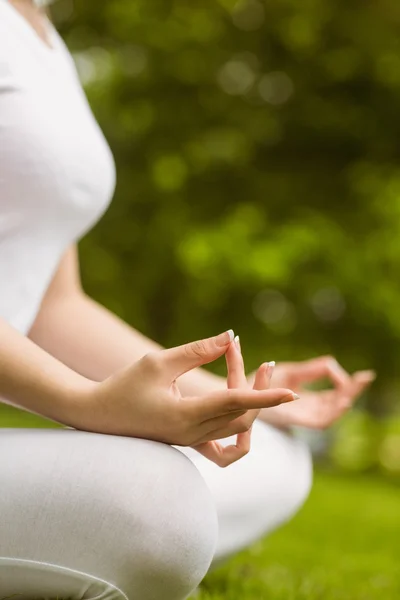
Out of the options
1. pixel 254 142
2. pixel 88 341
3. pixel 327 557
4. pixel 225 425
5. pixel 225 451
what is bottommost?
pixel 254 142

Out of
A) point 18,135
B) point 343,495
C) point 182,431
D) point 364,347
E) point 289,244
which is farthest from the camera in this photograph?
point 364,347

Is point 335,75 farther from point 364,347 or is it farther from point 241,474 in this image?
point 241,474

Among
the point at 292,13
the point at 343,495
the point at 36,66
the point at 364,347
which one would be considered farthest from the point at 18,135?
the point at 364,347

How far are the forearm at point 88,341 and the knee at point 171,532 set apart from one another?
2.23 ft

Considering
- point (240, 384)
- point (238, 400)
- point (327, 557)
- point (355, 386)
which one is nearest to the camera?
point (238, 400)

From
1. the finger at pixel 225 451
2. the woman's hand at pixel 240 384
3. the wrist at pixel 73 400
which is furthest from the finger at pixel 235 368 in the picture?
the wrist at pixel 73 400

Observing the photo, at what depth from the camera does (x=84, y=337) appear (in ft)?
8.07

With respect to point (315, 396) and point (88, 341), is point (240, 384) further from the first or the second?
point (315, 396)

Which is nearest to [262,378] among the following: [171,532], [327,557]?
[171,532]

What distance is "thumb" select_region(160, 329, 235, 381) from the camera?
5.26 feet

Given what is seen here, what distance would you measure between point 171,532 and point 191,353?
0.33 metres

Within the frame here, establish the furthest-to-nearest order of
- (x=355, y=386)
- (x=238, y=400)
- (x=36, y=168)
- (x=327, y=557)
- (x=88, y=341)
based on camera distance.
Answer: (x=327, y=557) → (x=355, y=386) → (x=88, y=341) → (x=36, y=168) → (x=238, y=400)

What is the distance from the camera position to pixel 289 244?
35.1 feet

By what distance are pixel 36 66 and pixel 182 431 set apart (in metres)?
0.94
